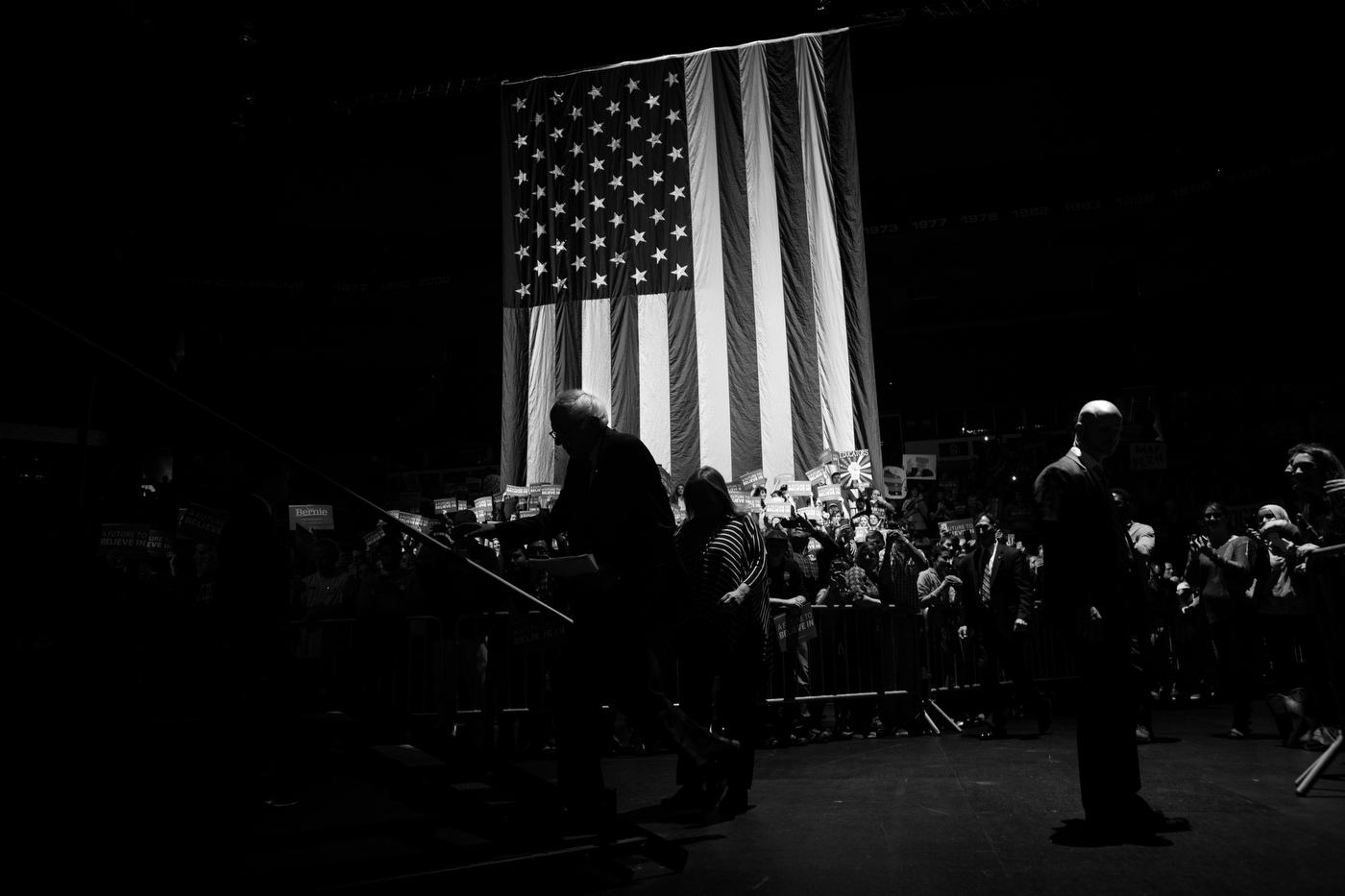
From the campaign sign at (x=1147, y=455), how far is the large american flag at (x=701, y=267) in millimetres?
5454

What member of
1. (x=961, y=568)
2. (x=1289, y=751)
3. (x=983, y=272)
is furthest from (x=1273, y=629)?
(x=983, y=272)

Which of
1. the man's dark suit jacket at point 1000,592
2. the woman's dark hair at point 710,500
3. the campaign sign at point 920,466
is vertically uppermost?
the campaign sign at point 920,466

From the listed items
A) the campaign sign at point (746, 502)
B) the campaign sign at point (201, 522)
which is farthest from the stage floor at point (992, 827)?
the campaign sign at point (746, 502)

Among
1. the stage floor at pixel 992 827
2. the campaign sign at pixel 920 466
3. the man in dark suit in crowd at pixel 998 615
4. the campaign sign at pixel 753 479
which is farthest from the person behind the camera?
the campaign sign at pixel 920 466

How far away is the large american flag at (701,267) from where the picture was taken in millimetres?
15117

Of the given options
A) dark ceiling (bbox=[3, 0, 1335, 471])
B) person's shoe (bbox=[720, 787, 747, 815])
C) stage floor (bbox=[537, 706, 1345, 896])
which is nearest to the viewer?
stage floor (bbox=[537, 706, 1345, 896])

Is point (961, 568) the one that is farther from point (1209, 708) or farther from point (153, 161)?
point (153, 161)

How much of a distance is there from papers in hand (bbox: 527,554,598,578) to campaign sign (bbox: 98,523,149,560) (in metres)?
9.50

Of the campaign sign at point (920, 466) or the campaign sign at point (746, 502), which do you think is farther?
the campaign sign at point (920, 466)

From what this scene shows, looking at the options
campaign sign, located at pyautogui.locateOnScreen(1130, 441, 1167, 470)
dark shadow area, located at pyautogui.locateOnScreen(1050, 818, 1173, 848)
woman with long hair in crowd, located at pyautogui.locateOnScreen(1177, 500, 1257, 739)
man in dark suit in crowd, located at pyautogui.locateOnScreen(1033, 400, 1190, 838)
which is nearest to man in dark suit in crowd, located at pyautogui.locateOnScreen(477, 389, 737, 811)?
dark shadow area, located at pyautogui.locateOnScreen(1050, 818, 1173, 848)

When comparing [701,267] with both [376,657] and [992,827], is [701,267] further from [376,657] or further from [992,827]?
[992,827]

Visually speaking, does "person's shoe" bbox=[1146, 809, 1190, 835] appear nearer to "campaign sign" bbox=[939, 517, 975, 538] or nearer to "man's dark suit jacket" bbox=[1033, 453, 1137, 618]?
"man's dark suit jacket" bbox=[1033, 453, 1137, 618]

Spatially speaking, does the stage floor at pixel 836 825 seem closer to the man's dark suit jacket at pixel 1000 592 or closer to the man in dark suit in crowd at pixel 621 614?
the man in dark suit in crowd at pixel 621 614

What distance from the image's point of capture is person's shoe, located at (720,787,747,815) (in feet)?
A: 16.4
